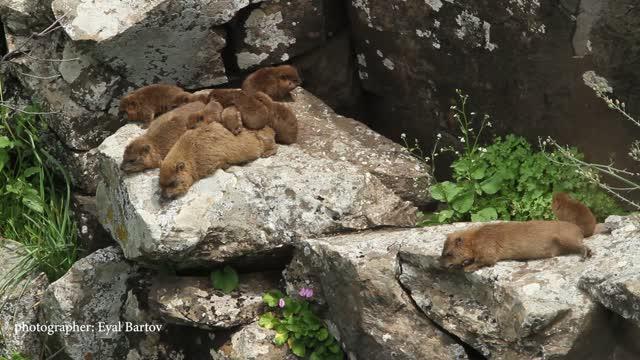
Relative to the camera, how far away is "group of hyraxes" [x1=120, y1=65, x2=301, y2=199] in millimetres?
7992

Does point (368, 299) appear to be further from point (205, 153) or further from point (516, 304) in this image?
point (205, 153)

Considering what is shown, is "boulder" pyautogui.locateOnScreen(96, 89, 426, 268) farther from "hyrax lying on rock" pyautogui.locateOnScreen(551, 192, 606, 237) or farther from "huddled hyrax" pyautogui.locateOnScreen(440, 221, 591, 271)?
"hyrax lying on rock" pyautogui.locateOnScreen(551, 192, 606, 237)

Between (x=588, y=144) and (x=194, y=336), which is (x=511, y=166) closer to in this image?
(x=588, y=144)

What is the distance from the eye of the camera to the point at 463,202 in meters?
8.38

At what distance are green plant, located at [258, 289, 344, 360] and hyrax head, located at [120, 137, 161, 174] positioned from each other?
1.29m

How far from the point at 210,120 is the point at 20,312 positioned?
8.62 feet

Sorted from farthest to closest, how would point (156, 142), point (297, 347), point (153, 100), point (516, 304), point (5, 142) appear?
point (5, 142) < point (153, 100) < point (156, 142) < point (297, 347) < point (516, 304)

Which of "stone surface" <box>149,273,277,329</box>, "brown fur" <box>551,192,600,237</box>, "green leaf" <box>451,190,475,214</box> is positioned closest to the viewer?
"brown fur" <box>551,192,600,237</box>

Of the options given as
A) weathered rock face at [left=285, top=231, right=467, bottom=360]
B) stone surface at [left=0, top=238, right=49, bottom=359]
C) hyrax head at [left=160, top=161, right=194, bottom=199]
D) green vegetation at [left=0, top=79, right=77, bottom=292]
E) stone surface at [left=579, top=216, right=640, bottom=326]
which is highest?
stone surface at [left=579, top=216, right=640, bottom=326]

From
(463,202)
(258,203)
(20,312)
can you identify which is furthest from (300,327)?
(20,312)

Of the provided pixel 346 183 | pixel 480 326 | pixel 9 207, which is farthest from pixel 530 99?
pixel 9 207

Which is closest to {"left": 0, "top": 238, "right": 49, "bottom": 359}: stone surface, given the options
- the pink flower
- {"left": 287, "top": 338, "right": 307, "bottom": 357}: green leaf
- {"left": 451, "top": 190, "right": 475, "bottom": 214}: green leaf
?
{"left": 287, "top": 338, "right": 307, "bottom": 357}: green leaf

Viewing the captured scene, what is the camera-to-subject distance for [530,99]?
8.47 metres

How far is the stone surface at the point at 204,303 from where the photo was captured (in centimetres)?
795
